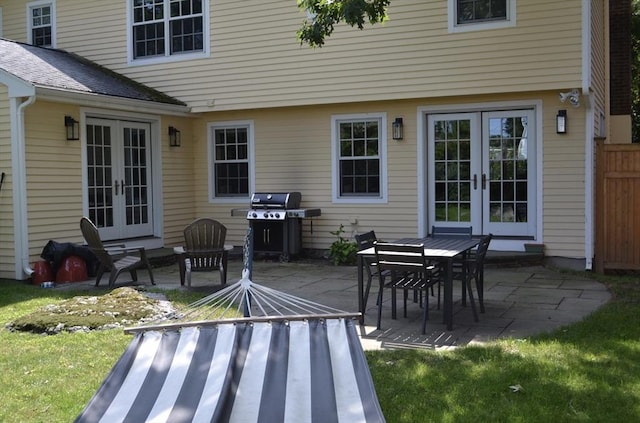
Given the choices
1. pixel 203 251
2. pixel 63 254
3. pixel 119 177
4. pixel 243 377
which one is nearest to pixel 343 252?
pixel 203 251

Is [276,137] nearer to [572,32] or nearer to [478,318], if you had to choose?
[572,32]

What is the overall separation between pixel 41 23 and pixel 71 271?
21.9ft

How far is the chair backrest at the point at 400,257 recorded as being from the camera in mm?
6109

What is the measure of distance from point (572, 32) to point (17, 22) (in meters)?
11.0

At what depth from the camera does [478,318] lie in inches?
266

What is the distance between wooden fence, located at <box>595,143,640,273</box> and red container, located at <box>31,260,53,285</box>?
7908 millimetres

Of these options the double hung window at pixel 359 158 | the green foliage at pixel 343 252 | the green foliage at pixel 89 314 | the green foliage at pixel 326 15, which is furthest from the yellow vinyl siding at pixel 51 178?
the double hung window at pixel 359 158

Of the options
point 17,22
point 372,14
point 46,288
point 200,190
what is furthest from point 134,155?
point 372,14

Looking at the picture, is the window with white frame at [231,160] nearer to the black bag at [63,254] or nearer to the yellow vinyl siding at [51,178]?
the yellow vinyl siding at [51,178]

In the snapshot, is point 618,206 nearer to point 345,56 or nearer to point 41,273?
point 345,56

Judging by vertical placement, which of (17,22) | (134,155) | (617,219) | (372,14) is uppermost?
(17,22)

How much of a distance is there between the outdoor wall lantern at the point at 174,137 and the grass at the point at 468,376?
21.6ft

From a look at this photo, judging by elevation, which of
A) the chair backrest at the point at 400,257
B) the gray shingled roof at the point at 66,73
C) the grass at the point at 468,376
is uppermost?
the gray shingled roof at the point at 66,73

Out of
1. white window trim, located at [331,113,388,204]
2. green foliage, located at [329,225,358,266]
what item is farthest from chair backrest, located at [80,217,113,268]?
white window trim, located at [331,113,388,204]
